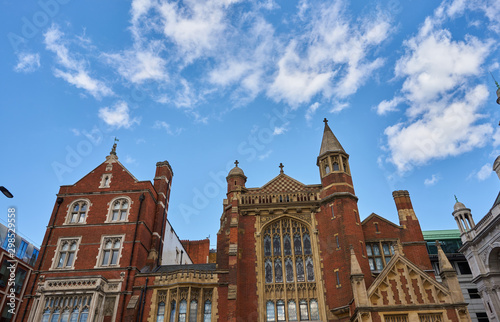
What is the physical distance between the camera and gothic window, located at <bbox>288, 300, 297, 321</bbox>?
26.2 metres

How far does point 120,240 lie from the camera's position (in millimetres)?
28984

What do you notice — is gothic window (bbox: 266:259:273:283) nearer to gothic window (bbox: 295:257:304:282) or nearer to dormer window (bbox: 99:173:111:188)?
gothic window (bbox: 295:257:304:282)

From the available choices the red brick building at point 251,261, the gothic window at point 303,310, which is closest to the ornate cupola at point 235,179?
the red brick building at point 251,261

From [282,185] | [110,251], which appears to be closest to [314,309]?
[282,185]

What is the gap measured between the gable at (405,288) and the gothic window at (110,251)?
1821 centimetres

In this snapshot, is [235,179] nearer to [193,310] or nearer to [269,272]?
[269,272]

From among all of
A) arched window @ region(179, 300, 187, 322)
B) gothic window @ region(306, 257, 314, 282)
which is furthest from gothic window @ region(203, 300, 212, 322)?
gothic window @ region(306, 257, 314, 282)

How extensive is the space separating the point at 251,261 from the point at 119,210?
1152cm

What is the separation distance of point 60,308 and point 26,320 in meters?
2.45

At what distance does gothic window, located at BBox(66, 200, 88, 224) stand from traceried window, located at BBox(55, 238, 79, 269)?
5.84 ft

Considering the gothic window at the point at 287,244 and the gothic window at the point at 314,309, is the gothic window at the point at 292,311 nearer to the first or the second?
the gothic window at the point at 314,309

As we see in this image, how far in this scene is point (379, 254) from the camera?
1136 inches

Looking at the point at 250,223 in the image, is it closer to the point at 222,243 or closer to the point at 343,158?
the point at 222,243

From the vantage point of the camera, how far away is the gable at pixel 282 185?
108ft
